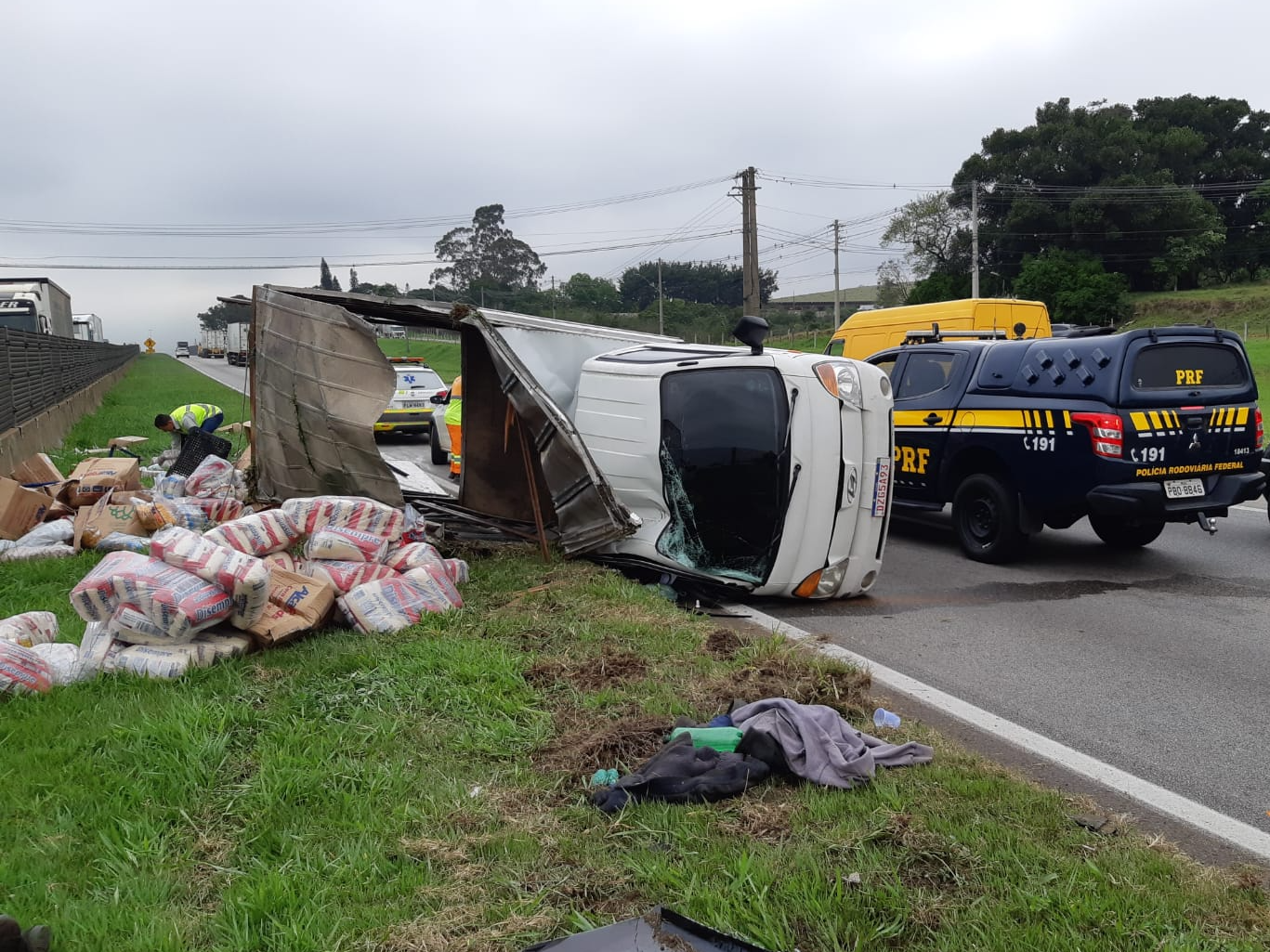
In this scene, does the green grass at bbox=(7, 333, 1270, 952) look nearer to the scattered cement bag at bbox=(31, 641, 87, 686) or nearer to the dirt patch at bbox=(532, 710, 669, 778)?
the dirt patch at bbox=(532, 710, 669, 778)

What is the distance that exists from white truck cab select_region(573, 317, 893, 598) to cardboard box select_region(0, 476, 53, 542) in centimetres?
526

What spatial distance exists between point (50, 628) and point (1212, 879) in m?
5.60

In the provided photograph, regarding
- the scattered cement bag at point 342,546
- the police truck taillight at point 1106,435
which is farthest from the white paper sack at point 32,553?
the police truck taillight at point 1106,435

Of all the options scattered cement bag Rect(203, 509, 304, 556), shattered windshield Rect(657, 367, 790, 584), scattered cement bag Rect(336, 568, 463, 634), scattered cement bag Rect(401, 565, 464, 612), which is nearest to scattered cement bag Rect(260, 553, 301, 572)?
scattered cement bag Rect(203, 509, 304, 556)

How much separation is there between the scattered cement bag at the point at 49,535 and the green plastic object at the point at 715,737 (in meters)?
6.46

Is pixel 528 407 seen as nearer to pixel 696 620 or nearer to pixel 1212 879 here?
pixel 696 620

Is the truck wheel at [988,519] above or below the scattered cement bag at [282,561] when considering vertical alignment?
below

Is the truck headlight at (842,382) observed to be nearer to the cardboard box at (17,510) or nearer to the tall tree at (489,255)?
the cardboard box at (17,510)

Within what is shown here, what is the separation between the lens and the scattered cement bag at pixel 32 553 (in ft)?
Result: 25.6

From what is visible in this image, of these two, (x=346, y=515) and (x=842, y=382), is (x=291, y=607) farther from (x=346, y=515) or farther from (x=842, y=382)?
(x=842, y=382)

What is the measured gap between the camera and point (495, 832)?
11.0ft

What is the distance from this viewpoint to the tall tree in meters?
86.0

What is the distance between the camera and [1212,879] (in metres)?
3.05

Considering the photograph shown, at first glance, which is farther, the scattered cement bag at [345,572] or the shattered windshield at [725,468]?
the shattered windshield at [725,468]
